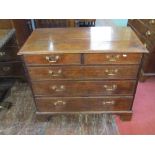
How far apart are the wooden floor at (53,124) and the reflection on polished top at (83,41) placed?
31.6 inches

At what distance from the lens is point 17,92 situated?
219 centimetres

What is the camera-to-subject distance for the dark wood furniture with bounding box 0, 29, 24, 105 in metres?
1.94

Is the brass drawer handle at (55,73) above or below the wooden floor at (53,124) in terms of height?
above

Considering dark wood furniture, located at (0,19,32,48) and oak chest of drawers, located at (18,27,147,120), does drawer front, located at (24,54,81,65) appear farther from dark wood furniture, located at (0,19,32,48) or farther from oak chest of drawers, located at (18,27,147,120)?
dark wood furniture, located at (0,19,32,48)

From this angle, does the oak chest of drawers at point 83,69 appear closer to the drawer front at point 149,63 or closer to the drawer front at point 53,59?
the drawer front at point 53,59

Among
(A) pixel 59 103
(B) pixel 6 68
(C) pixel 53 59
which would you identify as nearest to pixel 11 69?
(B) pixel 6 68

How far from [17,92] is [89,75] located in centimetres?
116

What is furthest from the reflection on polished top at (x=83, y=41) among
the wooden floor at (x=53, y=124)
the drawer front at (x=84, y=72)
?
the wooden floor at (x=53, y=124)

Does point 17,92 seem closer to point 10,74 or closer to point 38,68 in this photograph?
point 10,74

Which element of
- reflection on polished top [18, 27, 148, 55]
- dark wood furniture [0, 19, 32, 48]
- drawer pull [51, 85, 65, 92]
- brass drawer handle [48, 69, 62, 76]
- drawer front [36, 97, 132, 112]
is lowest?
drawer front [36, 97, 132, 112]

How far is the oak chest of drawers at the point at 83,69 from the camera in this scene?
4.31 ft

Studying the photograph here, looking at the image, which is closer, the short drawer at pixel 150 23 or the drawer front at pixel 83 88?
the drawer front at pixel 83 88

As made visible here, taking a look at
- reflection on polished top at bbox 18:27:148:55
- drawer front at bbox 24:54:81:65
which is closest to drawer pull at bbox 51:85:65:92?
drawer front at bbox 24:54:81:65
